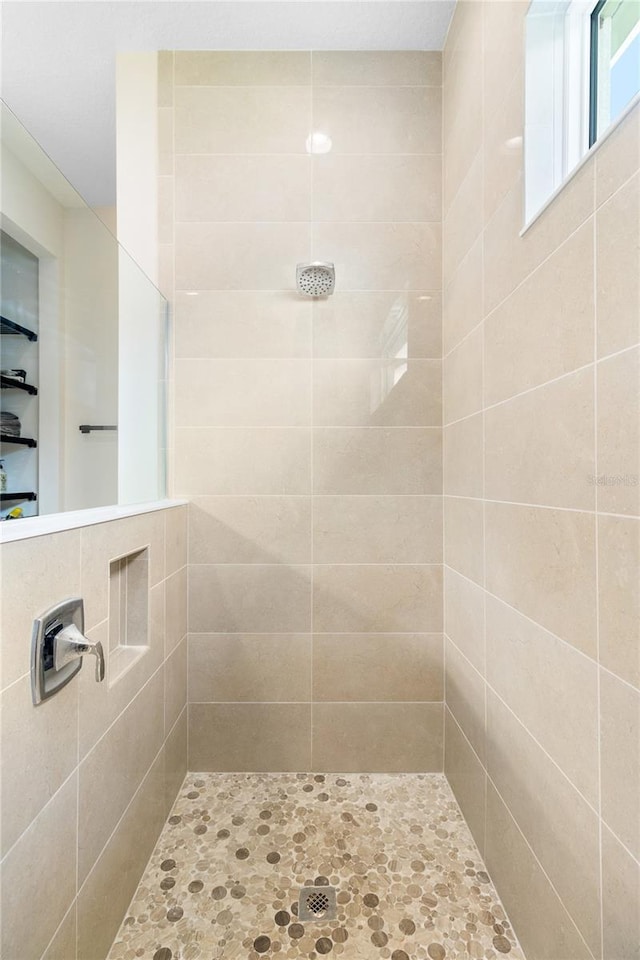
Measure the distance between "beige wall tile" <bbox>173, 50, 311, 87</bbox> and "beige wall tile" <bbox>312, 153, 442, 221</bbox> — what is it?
339mm

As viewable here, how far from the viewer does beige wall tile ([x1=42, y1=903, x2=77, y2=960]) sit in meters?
0.79

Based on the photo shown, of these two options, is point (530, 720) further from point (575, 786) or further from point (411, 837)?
point (411, 837)

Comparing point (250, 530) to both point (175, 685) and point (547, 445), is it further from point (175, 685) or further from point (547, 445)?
point (547, 445)

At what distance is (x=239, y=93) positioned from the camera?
5.40 feet

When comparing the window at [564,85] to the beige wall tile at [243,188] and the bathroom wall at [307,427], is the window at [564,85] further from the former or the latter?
the beige wall tile at [243,188]

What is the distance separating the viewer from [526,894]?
1.00 meters

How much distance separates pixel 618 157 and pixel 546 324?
299mm

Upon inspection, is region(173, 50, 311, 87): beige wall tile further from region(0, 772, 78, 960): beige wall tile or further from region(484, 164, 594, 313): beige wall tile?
region(0, 772, 78, 960): beige wall tile

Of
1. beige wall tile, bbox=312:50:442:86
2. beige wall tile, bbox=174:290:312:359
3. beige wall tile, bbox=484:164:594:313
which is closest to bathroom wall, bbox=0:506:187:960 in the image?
beige wall tile, bbox=174:290:312:359

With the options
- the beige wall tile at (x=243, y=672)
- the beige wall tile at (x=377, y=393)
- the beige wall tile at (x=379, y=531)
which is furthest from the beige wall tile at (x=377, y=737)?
the beige wall tile at (x=377, y=393)

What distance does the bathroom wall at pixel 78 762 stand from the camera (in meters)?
0.70

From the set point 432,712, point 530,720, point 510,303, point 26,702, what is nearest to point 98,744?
Result: point 26,702

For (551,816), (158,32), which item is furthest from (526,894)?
(158,32)

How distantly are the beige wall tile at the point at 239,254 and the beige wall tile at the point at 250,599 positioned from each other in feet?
3.67
